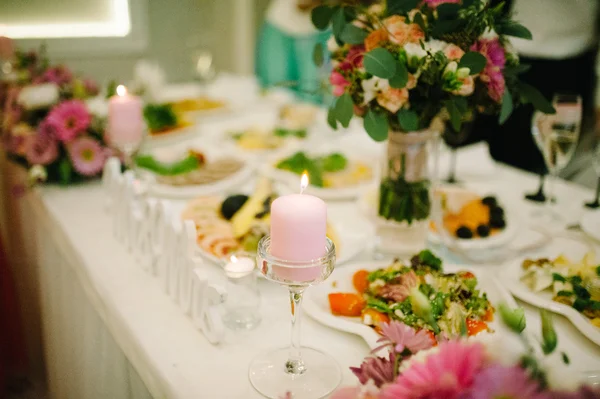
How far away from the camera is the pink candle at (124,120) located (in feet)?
5.30

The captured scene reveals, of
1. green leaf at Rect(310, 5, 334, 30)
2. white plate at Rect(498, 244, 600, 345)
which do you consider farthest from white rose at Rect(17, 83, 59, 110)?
white plate at Rect(498, 244, 600, 345)

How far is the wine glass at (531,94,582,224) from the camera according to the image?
1.38 metres

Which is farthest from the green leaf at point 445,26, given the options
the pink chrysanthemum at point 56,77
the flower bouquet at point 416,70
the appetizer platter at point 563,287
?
the pink chrysanthemum at point 56,77

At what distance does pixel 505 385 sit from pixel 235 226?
95cm

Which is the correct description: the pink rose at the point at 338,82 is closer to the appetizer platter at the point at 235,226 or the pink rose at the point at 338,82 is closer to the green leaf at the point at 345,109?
the green leaf at the point at 345,109

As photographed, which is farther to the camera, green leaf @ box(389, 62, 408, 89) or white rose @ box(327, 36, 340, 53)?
white rose @ box(327, 36, 340, 53)

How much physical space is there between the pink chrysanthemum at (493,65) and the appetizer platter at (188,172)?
2.98 ft

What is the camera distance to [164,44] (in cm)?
517

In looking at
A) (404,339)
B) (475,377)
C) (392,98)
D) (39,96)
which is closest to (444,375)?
(475,377)

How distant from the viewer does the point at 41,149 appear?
67.7 inches

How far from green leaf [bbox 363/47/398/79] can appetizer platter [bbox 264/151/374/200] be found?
69 centimetres

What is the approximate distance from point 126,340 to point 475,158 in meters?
1.46

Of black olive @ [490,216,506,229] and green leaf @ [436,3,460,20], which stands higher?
green leaf @ [436,3,460,20]

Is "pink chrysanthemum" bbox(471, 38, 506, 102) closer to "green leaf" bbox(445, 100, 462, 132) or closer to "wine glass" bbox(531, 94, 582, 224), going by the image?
"green leaf" bbox(445, 100, 462, 132)
